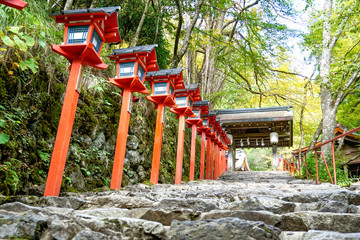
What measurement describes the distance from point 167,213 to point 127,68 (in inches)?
124

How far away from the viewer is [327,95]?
29.9 ft

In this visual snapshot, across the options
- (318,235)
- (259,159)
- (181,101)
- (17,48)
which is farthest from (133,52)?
(259,159)

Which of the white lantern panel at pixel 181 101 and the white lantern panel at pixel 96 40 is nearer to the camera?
the white lantern panel at pixel 96 40

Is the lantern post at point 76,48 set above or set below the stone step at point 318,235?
above

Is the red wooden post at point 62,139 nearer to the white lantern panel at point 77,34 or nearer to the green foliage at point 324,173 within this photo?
the white lantern panel at point 77,34

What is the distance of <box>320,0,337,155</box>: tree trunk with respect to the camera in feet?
27.7

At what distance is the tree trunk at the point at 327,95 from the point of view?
8445 mm

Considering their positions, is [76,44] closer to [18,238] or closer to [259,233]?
[18,238]

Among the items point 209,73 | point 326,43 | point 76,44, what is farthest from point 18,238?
point 209,73

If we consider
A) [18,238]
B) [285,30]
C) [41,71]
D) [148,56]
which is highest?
[285,30]

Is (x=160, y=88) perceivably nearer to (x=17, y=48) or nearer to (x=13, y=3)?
(x=17, y=48)

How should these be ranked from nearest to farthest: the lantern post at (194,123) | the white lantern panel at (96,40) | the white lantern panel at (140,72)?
the white lantern panel at (96,40) → the white lantern panel at (140,72) → the lantern post at (194,123)

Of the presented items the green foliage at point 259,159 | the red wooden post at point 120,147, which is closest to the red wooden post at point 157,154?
the red wooden post at point 120,147

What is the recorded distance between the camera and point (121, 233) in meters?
1.62
